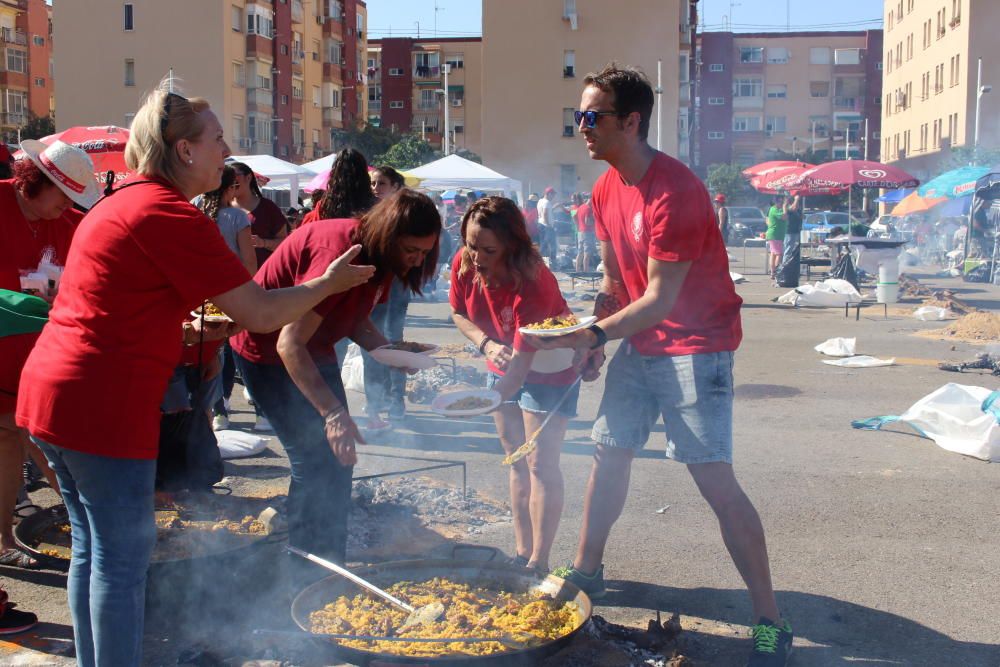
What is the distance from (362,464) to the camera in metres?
6.39

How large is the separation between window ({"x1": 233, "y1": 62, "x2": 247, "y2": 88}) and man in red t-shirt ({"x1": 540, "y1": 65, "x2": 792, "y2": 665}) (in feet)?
174

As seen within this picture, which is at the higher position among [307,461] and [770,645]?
[307,461]

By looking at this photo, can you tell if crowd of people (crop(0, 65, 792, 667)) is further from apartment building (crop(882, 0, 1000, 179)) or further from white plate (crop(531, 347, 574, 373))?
apartment building (crop(882, 0, 1000, 179))

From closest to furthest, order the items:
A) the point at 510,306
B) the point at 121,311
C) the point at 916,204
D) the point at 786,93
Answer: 1. the point at 121,311
2. the point at 510,306
3. the point at 916,204
4. the point at 786,93

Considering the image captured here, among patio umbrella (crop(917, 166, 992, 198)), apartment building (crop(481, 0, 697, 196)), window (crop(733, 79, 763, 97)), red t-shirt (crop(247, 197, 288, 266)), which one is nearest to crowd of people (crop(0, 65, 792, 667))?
red t-shirt (crop(247, 197, 288, 266))

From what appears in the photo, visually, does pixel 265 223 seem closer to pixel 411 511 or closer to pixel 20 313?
pixel 411 511

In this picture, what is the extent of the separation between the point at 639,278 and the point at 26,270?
9.43 ft

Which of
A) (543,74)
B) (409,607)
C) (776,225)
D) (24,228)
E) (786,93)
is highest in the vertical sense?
(786,93)

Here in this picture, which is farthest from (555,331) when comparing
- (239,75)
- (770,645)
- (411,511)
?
(239,75)

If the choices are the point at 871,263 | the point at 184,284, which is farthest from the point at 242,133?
the point at 184,284

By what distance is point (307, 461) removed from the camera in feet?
12.4

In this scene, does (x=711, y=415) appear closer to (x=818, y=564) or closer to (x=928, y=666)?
(x=928, y=666)

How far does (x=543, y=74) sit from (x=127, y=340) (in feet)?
179

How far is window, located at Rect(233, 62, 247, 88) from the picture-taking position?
53219mm
